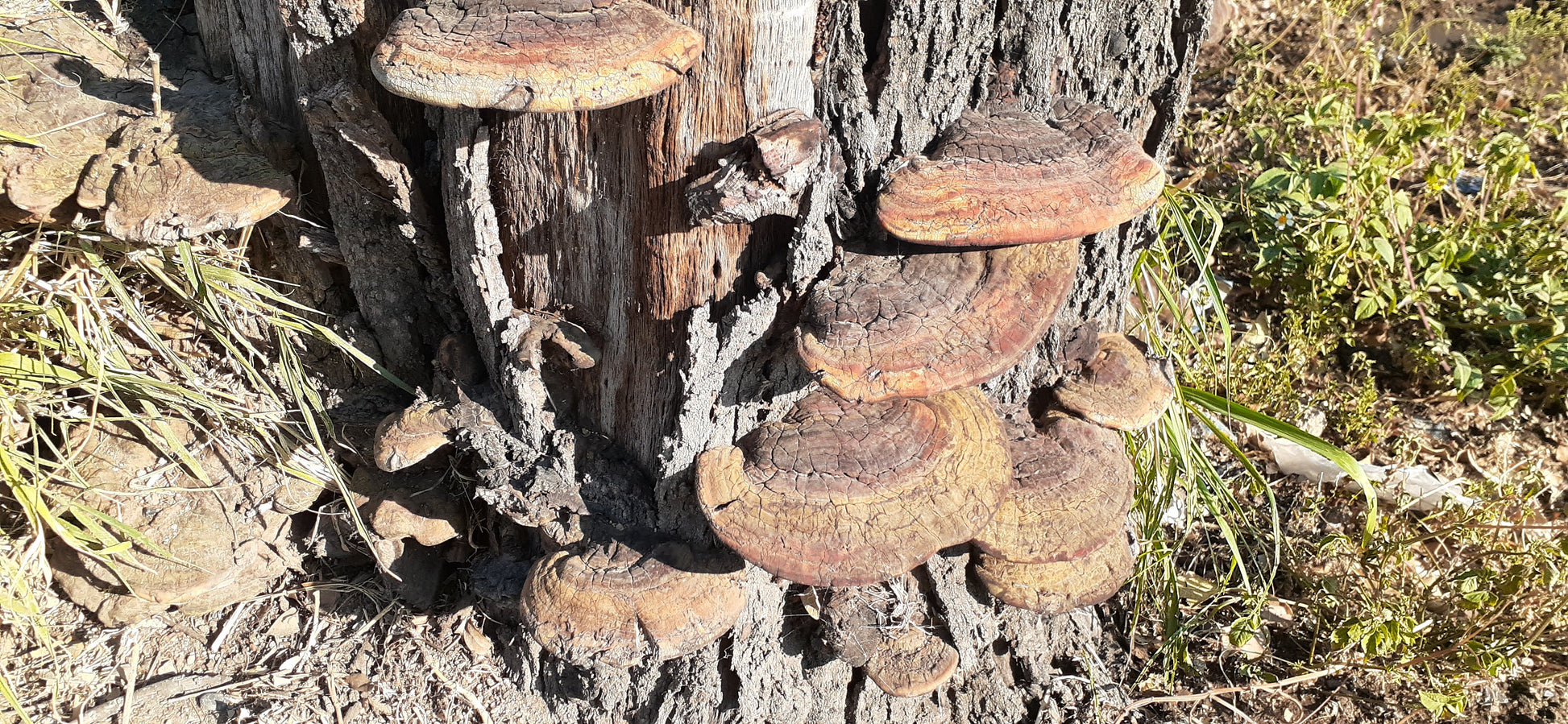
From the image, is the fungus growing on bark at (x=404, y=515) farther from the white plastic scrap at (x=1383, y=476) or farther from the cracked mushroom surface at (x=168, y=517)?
the white plastic scrap at (x=1383, y=476)

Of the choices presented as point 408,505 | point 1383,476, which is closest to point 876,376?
point 408,505

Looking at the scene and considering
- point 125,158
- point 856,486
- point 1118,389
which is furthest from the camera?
point 1118,389

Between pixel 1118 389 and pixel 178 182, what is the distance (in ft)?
7.78

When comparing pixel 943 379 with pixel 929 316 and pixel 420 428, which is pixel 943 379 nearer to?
pixel 929 316

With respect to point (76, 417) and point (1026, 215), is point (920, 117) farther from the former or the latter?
point (76, 417)

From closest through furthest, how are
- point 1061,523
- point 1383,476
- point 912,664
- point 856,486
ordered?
point 856,486 < point 1061,523 < point 912,664 < point 1383,476

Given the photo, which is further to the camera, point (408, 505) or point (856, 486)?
point (408, 505)

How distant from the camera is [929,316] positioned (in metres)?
1.86

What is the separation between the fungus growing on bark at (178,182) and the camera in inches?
80.7

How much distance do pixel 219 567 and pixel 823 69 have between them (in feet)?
7.84

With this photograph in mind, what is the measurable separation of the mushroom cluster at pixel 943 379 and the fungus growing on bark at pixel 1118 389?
135 millimetres

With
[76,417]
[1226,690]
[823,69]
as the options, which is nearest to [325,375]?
[76,417]

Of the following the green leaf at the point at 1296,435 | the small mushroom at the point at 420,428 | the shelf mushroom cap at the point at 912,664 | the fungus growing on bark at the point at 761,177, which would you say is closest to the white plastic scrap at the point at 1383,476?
the green leaf at the point at 1296,435

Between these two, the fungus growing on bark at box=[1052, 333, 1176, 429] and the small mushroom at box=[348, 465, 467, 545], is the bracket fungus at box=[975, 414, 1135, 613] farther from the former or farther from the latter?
the small mushroom at box=[348, 465, 467, 545]
